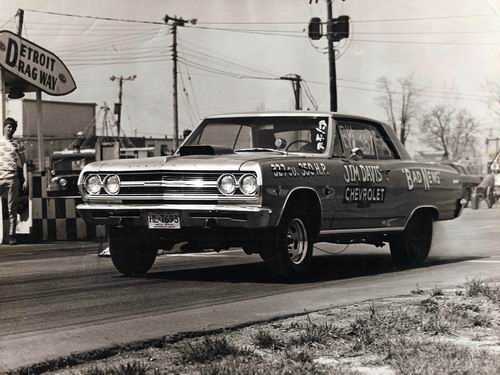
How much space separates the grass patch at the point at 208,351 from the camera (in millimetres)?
4152

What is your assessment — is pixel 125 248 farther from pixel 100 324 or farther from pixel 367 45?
pixel 367 45

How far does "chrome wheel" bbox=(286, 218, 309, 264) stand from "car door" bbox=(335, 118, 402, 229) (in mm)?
501

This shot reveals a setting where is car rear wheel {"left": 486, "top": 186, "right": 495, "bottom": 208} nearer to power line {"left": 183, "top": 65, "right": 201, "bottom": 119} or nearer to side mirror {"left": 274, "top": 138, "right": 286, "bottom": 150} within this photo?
power line {"left": 183, "top": 65, "right": 201, "bottom": 119}

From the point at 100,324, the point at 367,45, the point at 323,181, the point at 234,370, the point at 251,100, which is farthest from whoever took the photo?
the point at 367,45

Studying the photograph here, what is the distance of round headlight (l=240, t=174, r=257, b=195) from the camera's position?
22.7ft

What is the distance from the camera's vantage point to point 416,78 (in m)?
11.1

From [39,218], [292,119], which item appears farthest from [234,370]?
[39,218]

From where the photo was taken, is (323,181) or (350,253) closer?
(323,181)

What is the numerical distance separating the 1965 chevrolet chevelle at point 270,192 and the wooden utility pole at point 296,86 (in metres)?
1.00

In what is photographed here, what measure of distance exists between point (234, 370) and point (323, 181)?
4014 millimetres

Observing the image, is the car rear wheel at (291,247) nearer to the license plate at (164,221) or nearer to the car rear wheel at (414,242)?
the license plate at (164,221)

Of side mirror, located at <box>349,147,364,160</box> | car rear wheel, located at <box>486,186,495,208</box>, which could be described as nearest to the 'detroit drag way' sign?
side mirror, located at <box>349,147,364,160</box>

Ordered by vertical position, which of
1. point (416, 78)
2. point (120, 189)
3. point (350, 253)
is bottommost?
point (350, 253)

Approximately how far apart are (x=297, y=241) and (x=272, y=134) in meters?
1.18
